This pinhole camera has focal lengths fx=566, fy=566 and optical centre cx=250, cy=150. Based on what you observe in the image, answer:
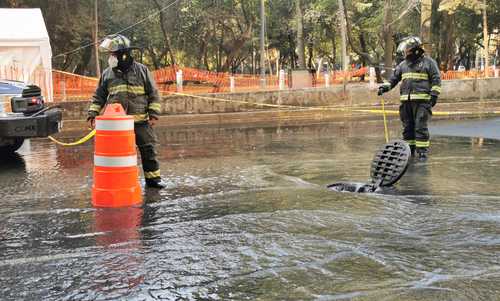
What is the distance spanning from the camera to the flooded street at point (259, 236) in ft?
10.6

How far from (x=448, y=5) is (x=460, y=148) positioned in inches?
772

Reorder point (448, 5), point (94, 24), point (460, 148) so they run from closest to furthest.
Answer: point (460, 148) → point (448, 5) → point (94, 24)

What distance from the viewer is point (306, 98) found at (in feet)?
70.4

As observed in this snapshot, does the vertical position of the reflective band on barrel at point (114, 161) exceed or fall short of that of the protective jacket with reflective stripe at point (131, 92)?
it falls short

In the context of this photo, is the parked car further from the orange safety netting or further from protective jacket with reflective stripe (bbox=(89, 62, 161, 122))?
the orange safety netting

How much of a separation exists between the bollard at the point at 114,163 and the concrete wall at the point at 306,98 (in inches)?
527

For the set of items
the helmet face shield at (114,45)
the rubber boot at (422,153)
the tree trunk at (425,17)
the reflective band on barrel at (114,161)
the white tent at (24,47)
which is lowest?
the rubber boot at (422,153)

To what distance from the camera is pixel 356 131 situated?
12711 millimetres

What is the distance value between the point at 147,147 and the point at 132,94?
600 millimetres

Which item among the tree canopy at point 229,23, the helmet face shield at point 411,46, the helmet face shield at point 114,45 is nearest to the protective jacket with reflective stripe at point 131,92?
the helmet face shield at point 114,45

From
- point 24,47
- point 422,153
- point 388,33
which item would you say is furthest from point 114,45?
point 388,33

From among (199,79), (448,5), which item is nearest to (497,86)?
(448,5)

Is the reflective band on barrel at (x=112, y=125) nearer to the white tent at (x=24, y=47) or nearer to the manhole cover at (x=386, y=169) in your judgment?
the manhole cover at (x=386, y=169)

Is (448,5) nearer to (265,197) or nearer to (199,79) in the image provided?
(199,79)
